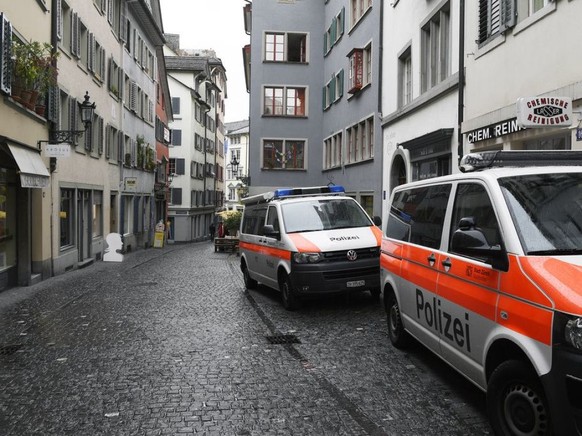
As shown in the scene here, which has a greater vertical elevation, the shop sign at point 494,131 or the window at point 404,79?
the window at point 404,79

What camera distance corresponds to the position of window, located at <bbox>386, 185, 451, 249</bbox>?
5.62m

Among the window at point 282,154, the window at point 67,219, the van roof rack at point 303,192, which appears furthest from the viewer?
the window at point 282,154

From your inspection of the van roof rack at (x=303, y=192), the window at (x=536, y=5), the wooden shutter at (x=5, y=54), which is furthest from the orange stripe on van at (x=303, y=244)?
the wooden shutter at (x=5, y=54)

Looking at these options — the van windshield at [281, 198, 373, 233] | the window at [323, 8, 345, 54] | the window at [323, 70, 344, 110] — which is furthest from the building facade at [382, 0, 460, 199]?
the window at [323, 8, 345, 54]

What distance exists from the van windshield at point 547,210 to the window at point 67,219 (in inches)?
622

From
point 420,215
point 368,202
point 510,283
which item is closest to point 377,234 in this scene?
point 420,215

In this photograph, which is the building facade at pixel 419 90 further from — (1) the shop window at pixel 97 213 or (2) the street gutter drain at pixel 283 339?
(1) the shop window at pixel 97 213

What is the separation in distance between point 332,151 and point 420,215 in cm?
2557

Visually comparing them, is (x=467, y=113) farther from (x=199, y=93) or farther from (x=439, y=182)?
(x=199, y=93)

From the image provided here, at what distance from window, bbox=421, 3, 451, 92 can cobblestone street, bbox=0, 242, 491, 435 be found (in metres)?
7.85

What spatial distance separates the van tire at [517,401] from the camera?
364cm

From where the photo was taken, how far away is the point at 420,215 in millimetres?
6223

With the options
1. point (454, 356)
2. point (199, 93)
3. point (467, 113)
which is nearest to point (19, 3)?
point (467, 113)

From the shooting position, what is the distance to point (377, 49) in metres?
22.0
